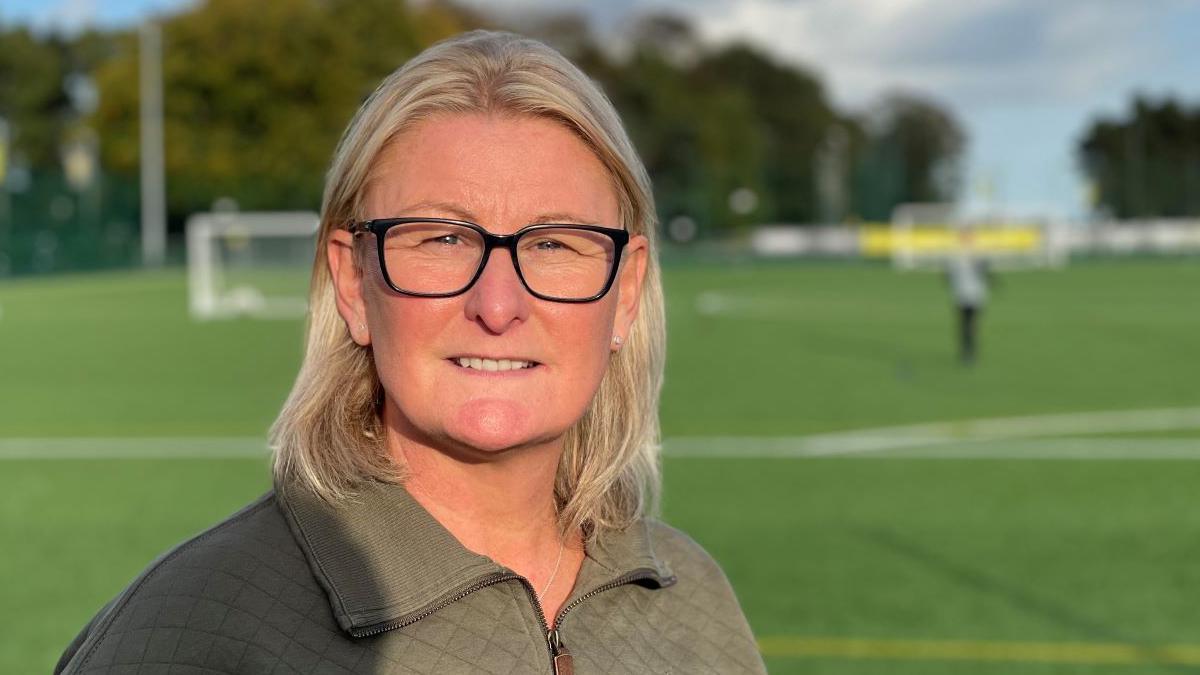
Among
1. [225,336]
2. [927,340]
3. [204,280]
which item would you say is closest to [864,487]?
[927,340]

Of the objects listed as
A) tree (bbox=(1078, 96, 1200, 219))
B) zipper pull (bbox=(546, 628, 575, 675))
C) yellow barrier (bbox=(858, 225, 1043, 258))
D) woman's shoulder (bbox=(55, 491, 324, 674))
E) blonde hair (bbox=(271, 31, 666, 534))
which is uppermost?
tree (bbox=(1078, 96, 1200, 219))

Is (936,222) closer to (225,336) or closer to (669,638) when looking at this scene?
(225,336)

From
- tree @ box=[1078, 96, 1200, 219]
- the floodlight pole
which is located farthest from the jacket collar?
tree @ box=[1078, 96, 1200, 219]

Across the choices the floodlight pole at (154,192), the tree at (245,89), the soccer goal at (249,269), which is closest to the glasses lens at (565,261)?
the soccer goal at (249,269)

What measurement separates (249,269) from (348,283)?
34127mm

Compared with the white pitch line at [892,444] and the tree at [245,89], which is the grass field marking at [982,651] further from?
the tree at [245,89]

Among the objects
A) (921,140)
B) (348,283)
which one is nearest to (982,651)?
(348,283)

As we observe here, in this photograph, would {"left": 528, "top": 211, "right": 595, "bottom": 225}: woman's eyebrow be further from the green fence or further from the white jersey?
the green fence

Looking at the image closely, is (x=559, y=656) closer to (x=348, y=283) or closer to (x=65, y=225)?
(x=348, y=283)

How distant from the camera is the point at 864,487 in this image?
1110 cm

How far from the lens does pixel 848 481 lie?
11.4 metres

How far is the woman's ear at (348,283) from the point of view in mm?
2049

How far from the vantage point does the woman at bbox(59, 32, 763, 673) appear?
1.76 metres

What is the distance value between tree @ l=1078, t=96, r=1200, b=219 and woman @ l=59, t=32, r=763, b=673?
288ft
